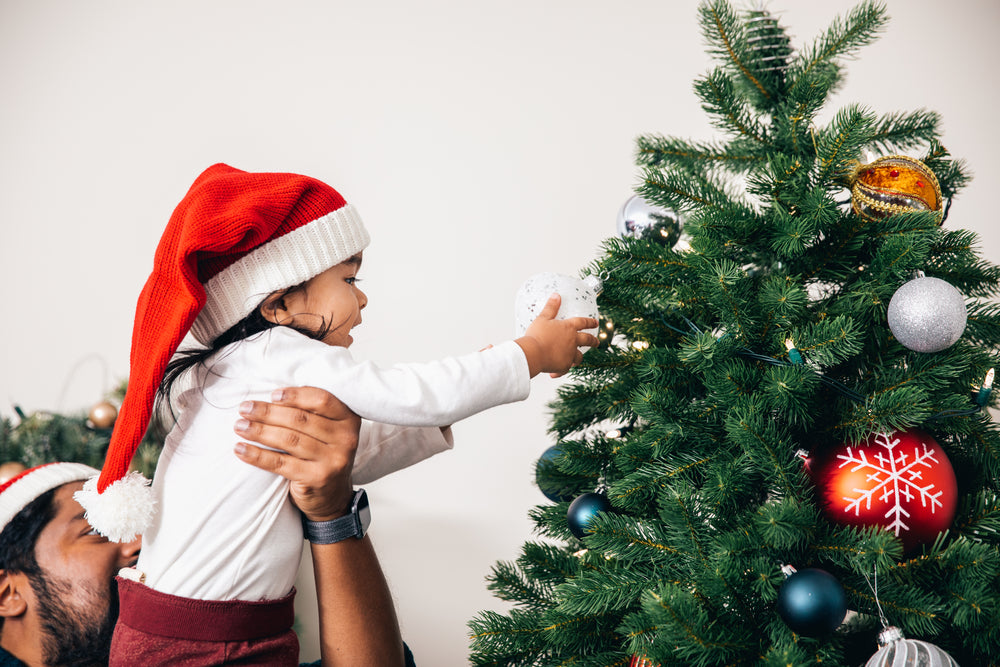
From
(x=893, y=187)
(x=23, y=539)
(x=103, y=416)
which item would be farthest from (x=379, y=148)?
(x=893, y=187)

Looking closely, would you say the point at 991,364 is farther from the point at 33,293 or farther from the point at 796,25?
the point at 33,293

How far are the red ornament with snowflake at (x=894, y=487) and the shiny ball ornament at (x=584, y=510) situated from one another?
26 cm

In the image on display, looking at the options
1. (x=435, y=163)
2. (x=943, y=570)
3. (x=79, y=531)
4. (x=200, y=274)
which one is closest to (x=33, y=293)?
(x=79, y=531)

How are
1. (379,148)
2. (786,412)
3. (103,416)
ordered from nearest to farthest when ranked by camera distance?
1. (786,412)
2. (103,416)
3. (379,148)

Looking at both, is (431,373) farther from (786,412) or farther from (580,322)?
(786,412)

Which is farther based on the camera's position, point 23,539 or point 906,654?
point 23,539

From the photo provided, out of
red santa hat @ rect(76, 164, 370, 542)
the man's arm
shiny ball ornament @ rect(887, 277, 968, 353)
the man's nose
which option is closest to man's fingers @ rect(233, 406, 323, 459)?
the man's arm

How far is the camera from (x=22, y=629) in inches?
40.6

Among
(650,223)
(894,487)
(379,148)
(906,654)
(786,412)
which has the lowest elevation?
(906,654)

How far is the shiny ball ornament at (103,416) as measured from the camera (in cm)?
134

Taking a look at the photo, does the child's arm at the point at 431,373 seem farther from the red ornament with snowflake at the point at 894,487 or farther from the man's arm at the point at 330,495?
the red ornament with snowflake at the point at 894,487

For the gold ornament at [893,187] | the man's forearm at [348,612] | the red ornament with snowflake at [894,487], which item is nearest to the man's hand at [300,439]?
the man's forearm at [348,612]

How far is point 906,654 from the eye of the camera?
24.4 inches

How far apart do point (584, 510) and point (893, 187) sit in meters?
0.55
